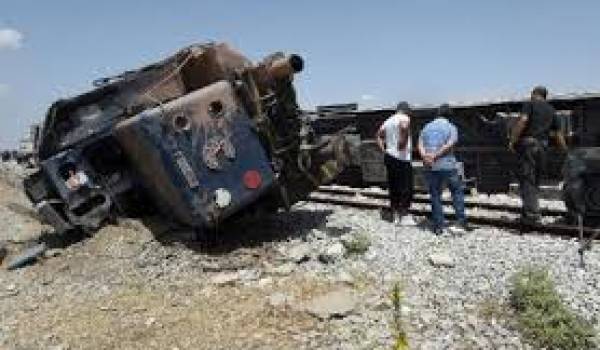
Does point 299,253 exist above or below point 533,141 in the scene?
below

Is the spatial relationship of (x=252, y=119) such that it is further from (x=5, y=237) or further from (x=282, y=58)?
(x=5, y=237)

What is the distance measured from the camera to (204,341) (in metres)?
7.56

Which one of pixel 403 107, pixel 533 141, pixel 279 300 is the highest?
pixel 403 107

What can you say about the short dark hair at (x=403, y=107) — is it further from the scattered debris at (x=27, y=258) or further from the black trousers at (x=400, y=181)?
the scattered debris at (x=27, y=258)

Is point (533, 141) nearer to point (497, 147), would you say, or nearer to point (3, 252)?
point (497, 147)

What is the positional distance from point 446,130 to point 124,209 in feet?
16.4

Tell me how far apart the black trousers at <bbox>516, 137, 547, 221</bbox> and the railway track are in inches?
8.4

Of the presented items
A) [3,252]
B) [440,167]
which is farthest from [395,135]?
[3,252]

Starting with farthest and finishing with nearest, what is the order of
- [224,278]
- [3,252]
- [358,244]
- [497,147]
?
1. [497,147]
2. [3,252]
3. [358,244]
4. [224,278]

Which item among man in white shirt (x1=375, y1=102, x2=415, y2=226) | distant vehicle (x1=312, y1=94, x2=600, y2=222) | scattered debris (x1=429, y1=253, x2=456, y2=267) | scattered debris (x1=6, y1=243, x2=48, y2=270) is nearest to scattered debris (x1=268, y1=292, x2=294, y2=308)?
scattered debris (x1=429, y1=253, x2=456, y2=267)

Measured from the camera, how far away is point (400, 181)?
1198cm

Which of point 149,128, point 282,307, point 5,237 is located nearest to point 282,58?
point 149,128

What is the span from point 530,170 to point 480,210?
2.05 m

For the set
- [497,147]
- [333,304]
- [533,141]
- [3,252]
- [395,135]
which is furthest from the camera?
[497,147]
